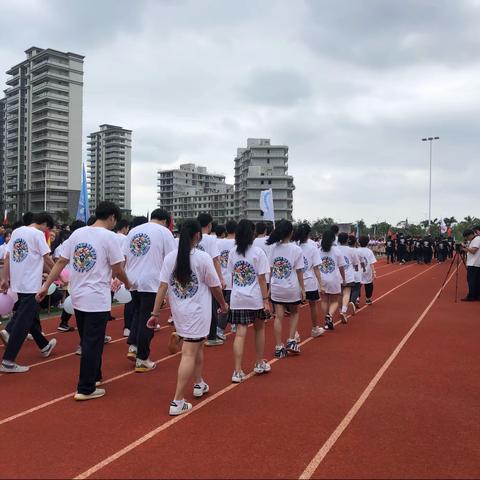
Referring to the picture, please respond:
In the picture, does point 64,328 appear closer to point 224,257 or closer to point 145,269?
point 224,257

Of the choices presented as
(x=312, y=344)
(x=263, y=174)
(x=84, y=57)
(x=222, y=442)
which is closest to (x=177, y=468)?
(x=222, y=442)

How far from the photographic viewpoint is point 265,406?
470 centimetres

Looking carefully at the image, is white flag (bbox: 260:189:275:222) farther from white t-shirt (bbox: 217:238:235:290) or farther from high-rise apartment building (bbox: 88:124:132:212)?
high-rise apartment building (bbox: 88:124:132:212)

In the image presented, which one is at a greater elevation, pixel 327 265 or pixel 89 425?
pixel 327 265

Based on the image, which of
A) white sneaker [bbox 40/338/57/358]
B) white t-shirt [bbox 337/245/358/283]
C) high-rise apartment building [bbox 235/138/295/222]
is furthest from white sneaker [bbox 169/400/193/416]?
high-rise apartment building [bbox 235/138/295/222]

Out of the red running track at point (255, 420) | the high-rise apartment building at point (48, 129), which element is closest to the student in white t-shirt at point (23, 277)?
the red running track at point (255, 420)

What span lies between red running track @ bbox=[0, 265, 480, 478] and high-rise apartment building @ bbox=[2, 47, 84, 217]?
7913 centimetres

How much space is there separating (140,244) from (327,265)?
398 cm

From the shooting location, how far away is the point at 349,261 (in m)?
10.3

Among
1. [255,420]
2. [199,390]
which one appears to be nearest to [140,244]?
[199,390]

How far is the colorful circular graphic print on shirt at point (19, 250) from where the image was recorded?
6.14m

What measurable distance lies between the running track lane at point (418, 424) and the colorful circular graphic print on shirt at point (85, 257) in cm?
286

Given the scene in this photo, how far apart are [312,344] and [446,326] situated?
122 inches

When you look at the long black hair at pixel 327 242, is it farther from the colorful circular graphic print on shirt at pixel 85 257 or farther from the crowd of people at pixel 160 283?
the colorful circular graphic print on shirt at pixel 85 257
